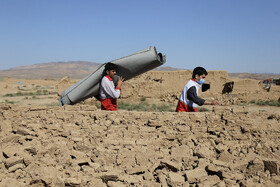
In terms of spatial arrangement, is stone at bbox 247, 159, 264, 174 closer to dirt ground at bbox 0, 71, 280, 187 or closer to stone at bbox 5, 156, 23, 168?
dirt ground at bbox 0, 71, 280, 187

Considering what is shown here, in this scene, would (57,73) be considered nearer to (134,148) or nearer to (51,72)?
(51,72)

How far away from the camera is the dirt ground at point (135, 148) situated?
271cm

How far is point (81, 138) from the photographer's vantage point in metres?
3.21

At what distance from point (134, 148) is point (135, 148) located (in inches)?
0.6

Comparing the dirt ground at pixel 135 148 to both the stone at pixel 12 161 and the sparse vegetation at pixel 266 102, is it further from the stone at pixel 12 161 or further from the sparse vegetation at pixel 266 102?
the sparse vegetation at pixel 266 102

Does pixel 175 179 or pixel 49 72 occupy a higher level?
pixel 49 72

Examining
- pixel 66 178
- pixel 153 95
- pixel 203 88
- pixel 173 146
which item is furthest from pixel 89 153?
pixel 203 88

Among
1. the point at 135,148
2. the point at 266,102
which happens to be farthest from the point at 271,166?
the point at 266,102

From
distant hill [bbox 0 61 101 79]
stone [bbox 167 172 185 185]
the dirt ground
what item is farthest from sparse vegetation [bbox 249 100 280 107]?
distant hill [bbox 0 61 101 79]

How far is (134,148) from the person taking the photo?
3.10 metres

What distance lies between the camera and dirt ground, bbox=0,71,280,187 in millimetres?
2715

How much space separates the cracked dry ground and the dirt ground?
0.03 ft

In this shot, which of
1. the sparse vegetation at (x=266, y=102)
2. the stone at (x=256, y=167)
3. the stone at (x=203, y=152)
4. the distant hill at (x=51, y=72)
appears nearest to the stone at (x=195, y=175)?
the stone at (x=203, y=152)

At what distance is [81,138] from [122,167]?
2.23ft
